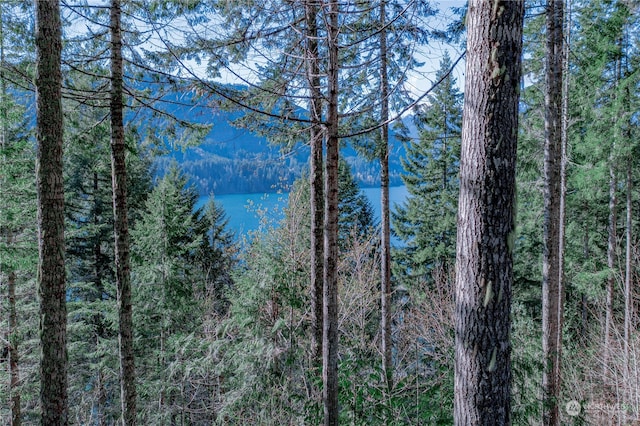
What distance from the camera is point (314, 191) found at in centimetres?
565

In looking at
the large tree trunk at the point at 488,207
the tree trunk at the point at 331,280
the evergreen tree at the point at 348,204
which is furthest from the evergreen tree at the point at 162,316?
the large tree trunk at the point at 488,207

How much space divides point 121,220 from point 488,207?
14.2ft

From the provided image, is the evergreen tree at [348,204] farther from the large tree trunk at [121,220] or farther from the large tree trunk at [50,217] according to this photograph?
the large tree trunk at [50,217]

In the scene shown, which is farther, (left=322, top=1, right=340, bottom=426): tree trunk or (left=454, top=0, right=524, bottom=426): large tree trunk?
(left=322, top=1, right=340, bottom=426): tree trunk

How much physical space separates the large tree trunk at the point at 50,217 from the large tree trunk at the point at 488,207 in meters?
3.25

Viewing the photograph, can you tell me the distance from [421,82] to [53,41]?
3398 mm

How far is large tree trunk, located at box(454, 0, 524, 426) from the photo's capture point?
2.02 m

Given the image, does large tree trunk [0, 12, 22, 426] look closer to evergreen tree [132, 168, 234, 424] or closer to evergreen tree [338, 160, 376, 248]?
evergreen tree [132, 168, 234, 424]

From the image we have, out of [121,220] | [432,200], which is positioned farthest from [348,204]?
[121,220]

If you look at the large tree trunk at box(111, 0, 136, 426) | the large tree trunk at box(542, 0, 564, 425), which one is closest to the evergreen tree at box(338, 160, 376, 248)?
the large tree trunk at box(542, 0, 564, 425)

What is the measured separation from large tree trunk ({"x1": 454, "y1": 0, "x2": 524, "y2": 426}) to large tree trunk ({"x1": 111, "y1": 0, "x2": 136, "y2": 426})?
4.12 meters

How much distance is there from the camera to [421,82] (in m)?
3.96

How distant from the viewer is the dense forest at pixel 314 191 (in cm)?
215

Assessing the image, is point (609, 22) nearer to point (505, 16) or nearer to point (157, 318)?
point (505, 16)
